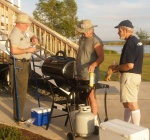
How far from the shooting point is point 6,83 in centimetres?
908

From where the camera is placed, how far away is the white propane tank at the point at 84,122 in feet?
15.3

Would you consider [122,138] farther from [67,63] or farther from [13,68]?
[13,68]

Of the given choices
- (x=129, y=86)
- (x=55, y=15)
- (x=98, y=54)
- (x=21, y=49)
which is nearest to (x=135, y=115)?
(x=129, y=86)

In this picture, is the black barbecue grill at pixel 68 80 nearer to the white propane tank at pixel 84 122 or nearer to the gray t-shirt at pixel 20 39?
the white propane tank at pixel 84 122

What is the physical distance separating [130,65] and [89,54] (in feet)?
3.05

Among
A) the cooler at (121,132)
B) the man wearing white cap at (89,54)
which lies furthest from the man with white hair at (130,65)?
the cooler at (121,132)

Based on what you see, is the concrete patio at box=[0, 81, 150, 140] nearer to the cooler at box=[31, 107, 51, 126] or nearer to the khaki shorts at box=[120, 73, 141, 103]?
the cooler at box=[31, 107, 51, 126]

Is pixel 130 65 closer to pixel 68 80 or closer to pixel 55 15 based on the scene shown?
pixel 68 80

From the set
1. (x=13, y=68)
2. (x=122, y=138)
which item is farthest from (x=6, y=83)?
(x=122, y=138)

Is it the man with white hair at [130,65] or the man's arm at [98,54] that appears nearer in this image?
the man with white hair at [130,65]

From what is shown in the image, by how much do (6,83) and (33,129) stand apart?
153 inches

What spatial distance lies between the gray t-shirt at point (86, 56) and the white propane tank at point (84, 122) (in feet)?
2.05

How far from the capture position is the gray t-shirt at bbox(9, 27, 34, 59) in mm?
5324

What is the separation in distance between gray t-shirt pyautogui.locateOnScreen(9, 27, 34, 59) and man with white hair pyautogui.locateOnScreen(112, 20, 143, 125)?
166 cm
